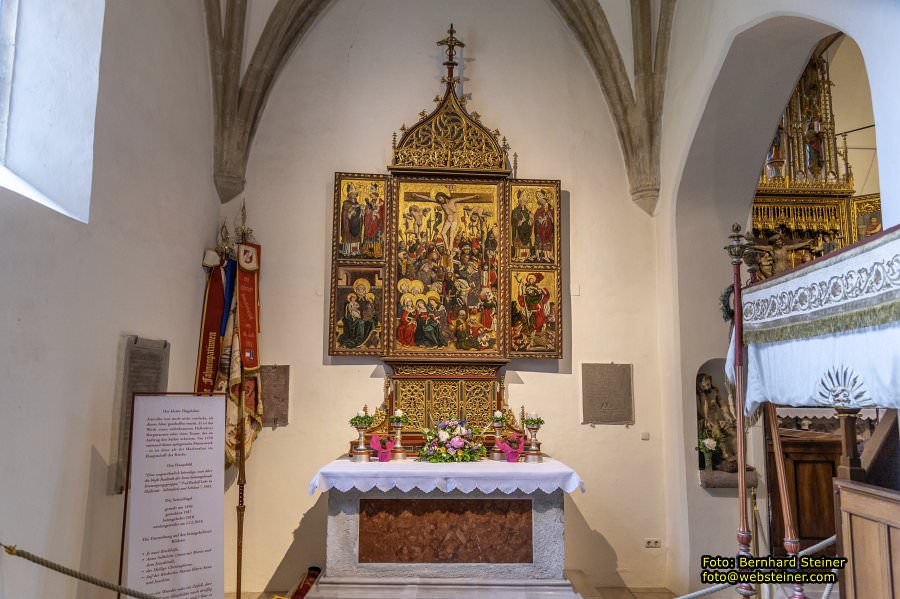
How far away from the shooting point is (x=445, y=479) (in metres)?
6.11

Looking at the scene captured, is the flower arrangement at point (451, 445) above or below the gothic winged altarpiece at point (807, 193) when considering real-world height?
below

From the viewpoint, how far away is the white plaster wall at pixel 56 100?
4812 millimetres

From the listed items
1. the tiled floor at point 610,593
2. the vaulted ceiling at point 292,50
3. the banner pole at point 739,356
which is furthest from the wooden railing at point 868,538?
the vaulted ceiling at point 292,50

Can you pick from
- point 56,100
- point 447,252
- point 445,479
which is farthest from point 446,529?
point 56,100

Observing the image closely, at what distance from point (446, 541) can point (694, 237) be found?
13.2 feet

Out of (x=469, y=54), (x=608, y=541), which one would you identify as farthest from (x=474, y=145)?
(x=608, y=541)

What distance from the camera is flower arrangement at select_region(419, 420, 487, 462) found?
267 inches

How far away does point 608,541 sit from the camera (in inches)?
301

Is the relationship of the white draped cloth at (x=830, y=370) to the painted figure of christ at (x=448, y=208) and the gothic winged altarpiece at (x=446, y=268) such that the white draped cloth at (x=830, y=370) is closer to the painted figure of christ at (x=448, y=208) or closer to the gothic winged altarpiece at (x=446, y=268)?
the gothic winged altarpiece at (x=446, y=268)

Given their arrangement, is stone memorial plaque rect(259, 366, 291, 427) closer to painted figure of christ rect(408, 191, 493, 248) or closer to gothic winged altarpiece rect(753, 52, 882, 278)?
painted figure of christ rect(408, 191, 493, 248)

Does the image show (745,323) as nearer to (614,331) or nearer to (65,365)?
(614,331)

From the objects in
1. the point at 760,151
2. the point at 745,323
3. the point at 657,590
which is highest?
the point at 760,151

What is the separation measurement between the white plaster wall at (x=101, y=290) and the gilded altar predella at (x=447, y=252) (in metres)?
1.62

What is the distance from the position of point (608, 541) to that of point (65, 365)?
221 inches
